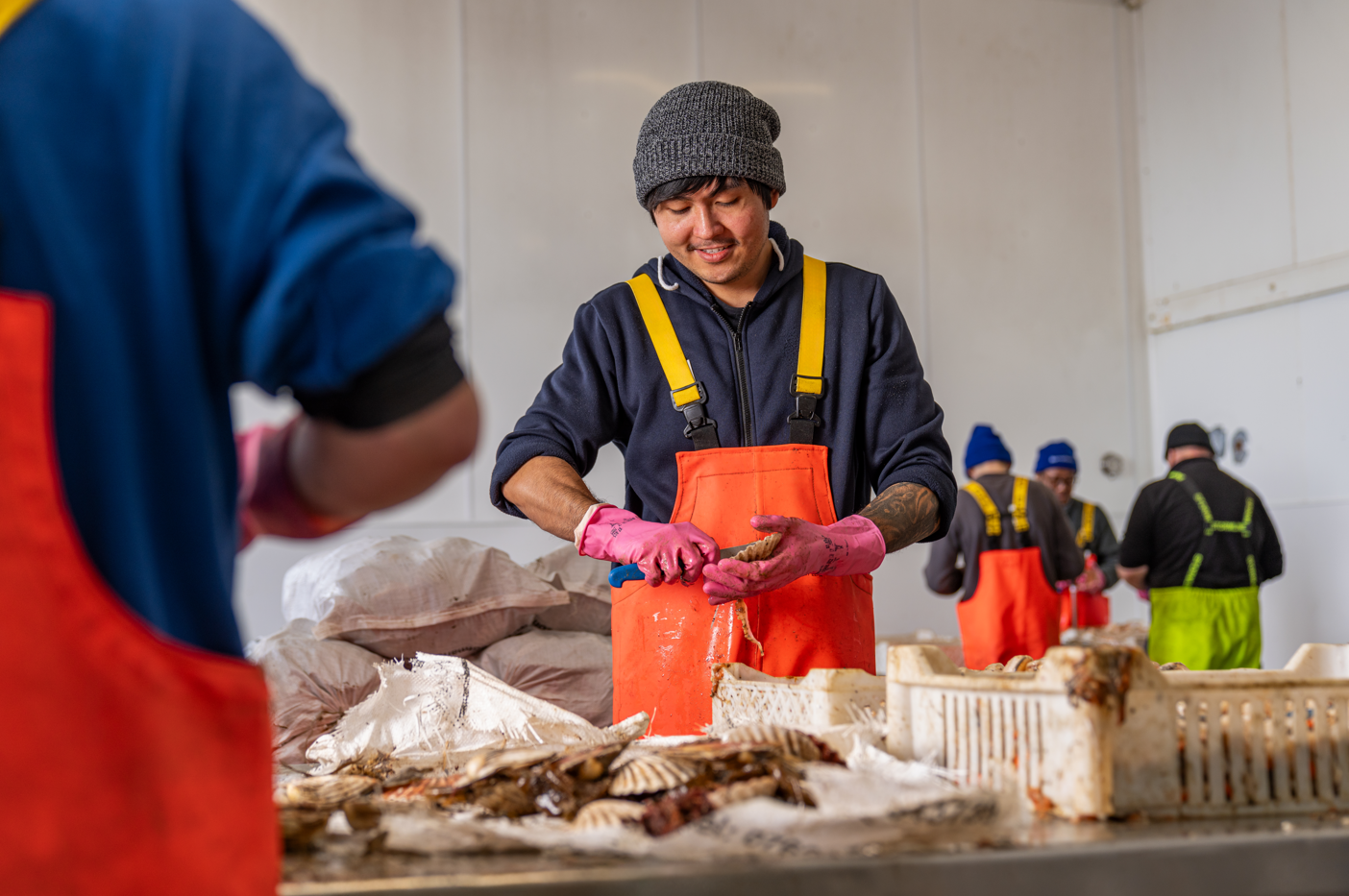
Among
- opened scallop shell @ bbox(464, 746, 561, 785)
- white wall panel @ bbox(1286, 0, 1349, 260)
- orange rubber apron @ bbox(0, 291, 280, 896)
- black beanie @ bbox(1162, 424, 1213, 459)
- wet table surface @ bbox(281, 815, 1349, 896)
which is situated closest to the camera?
orange rubber apron @ bbox(0, 291, 280, 896)

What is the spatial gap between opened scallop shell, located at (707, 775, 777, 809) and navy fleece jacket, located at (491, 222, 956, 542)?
1016 mm

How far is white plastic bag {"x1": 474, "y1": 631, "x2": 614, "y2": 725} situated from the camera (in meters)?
3.48

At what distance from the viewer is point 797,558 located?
172cm

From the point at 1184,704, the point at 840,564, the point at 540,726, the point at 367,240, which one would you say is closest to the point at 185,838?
the point at 367,240

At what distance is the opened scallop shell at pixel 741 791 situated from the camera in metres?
0.93

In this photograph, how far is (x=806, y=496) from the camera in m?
1.88

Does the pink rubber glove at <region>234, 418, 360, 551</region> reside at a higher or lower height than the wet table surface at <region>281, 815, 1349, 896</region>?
higher

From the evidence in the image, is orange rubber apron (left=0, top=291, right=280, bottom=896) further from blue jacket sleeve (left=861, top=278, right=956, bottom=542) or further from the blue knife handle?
blue jacket sleeve (left=861, top=278, right=956, bottom=542)

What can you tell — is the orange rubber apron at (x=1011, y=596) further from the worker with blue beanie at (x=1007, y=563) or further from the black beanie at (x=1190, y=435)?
the black beanie at (x=1190, y=435)

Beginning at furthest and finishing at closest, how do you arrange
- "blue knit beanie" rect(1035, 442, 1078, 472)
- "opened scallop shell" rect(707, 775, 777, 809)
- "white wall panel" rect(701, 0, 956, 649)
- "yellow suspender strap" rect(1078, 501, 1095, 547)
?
"white wall panel" rect(701, 0, 956, 649) → "yellow suspender strap" rect(1078, 501, 1095, 547) → "blue knit beanie" rect(1035, 442, 1078, 472) → "opened scallop shell" rect(707, 775, 777, 809)

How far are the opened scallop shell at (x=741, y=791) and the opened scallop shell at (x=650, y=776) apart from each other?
0.15 feet

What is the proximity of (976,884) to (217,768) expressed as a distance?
54 centimetres

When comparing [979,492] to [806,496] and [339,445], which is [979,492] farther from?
[339,445]

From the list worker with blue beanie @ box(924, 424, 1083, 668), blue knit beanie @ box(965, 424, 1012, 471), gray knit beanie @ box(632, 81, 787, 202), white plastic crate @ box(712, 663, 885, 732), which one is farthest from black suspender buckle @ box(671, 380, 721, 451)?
blue knit beanie @ box(965, 424, 1012, 471)
